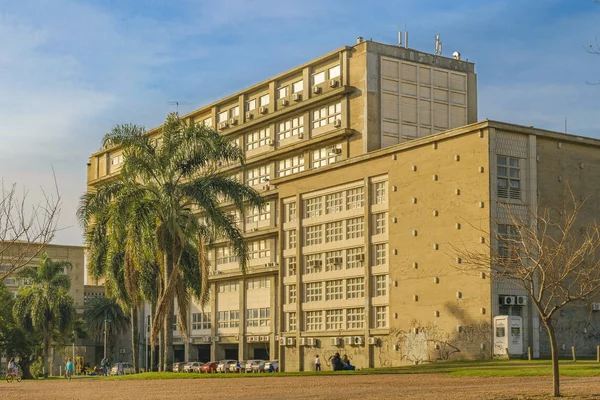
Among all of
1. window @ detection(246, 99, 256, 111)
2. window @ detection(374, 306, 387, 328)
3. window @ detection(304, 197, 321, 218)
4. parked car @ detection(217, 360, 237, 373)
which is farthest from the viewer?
window @ detection(246, 99, 256, 111)

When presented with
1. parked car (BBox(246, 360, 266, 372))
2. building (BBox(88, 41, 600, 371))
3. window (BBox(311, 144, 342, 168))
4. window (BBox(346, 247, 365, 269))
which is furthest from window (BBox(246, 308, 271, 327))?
window (BBox(346, 247, 365, 269))

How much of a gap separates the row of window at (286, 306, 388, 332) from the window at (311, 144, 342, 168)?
1171 centimetres

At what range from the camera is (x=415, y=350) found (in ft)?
193

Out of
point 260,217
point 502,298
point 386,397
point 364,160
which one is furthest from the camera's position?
point 260,217

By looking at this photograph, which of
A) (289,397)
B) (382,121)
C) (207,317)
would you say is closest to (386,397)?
(289,397)

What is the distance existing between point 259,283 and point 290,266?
10.1 m

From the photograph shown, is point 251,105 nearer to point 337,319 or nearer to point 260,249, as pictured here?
point 260,249

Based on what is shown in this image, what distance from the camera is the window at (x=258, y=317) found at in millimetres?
80250

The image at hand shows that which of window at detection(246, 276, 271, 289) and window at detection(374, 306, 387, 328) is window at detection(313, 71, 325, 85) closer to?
window at detection(246, 276, 271, 289)

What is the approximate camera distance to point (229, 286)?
86.6 meters

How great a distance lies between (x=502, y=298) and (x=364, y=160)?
14890 mm

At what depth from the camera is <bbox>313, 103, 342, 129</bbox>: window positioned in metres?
74.2

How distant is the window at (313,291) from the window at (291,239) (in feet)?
11.1

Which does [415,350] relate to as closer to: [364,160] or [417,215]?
[417,215]
